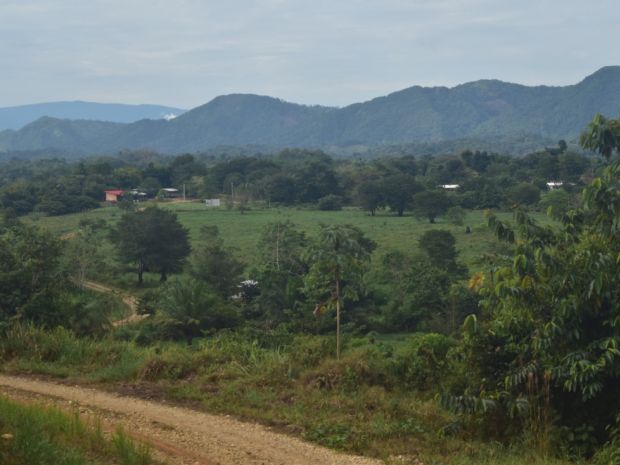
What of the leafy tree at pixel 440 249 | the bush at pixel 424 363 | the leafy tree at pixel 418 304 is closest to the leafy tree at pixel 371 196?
the leafy tree at pixel 440 249

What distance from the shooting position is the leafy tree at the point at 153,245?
133 ft

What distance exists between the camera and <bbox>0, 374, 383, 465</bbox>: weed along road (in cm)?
678

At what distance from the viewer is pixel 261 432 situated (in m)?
7.57

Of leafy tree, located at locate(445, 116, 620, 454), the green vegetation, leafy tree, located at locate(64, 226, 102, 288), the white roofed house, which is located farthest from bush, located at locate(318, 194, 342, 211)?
the green vegetation

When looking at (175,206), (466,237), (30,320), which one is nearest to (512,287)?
(30,320)

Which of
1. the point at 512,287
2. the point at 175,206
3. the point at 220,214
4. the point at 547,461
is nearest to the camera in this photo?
the point at 547,461

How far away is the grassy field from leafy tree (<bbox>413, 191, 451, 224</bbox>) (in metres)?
0.71

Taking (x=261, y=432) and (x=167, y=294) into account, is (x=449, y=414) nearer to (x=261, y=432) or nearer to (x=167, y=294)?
(x=261, y=432)

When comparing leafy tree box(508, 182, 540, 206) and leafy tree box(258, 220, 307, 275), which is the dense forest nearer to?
leafy tree box(258, 220, 307, 275)

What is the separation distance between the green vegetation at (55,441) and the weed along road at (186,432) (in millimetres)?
432

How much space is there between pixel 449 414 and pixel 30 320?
6.79 meters

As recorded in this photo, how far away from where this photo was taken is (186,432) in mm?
7410

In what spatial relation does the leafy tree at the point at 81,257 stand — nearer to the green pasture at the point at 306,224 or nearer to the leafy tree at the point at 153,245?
the leafy tree at the point at 153,245

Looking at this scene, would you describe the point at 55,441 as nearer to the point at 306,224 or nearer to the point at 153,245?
the point at 153,245
